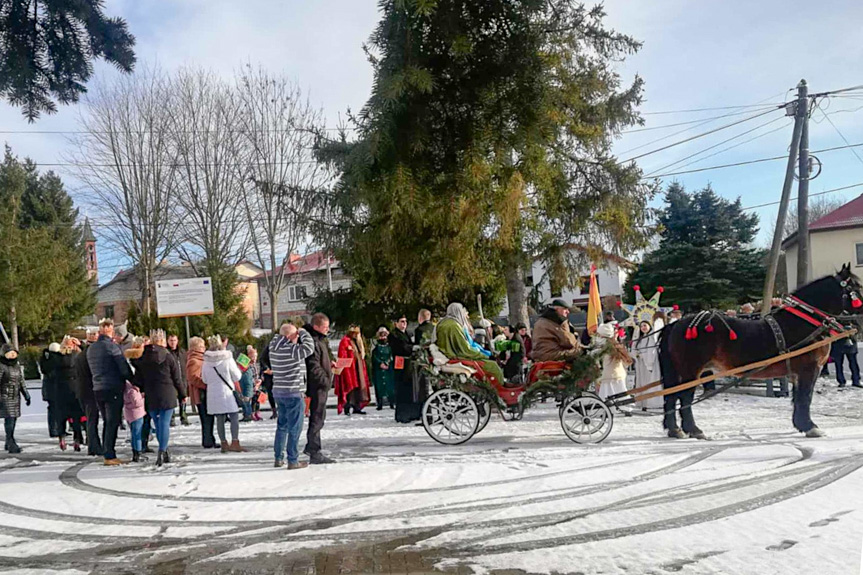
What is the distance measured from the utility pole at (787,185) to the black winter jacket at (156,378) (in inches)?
557

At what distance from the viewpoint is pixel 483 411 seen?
9961mm

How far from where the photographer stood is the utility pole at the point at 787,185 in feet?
58.2

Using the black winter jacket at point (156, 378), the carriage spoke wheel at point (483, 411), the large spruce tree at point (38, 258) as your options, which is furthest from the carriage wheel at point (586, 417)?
the large spruce tree at point (38, 258)

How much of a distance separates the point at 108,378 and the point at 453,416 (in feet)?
14.8

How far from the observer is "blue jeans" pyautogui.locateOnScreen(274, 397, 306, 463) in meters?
8.51

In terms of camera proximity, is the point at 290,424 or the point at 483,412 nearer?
the point at 290,424

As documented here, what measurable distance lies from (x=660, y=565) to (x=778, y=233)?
51.5 ft

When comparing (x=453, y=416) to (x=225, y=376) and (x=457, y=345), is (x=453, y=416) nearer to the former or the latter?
(x=457, y=345)

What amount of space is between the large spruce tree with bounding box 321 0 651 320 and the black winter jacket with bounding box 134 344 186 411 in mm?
3248

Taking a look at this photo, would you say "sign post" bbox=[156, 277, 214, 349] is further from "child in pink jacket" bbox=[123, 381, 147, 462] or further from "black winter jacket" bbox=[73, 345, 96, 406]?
"child in pink jacket" bbox=[123, 381, 147, 462]

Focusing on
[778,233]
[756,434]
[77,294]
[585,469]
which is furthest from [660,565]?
[77,294]

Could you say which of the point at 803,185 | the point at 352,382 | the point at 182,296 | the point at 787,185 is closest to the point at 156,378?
the point at 352,382

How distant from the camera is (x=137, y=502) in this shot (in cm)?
717

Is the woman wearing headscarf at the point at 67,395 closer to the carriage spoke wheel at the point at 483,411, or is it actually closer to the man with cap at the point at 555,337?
the carriage spoke wheel at the point at 483,411
